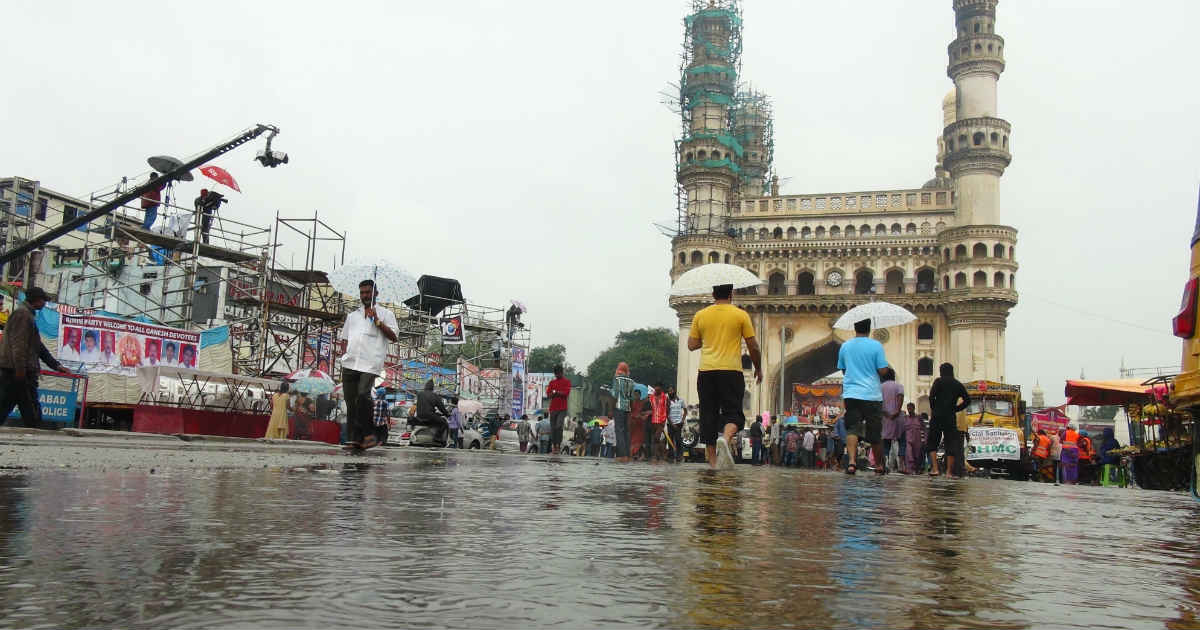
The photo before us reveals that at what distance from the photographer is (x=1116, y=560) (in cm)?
190

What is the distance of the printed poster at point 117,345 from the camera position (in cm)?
1603

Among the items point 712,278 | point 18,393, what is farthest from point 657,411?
point 18,393

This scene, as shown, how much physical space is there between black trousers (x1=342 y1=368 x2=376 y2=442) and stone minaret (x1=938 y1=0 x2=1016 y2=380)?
36268 mm

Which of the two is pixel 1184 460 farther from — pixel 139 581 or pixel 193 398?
pixel 193 398

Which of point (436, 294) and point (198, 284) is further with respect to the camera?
point (436, 294)

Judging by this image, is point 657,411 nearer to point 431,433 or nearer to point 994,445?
point 431,433

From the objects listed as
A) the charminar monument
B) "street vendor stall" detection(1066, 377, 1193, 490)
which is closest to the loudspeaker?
the charminar monument

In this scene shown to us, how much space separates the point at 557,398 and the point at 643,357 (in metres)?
56.3

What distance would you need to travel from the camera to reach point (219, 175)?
23234mm

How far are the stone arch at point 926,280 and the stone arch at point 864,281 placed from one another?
2144 mm

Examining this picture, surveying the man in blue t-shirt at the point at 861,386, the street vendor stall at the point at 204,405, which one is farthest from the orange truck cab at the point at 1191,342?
the street vendor stall at the point at 204,405

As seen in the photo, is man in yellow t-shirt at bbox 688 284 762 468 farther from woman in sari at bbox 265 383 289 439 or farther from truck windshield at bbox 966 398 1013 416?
truck windshield at bbox 966 398 1013 416

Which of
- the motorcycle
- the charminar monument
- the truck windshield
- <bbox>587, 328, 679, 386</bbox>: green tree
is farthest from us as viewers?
<bbox>587, 328, 679, 386</bbox>: green tree

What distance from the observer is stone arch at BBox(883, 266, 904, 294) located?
42906 mm
